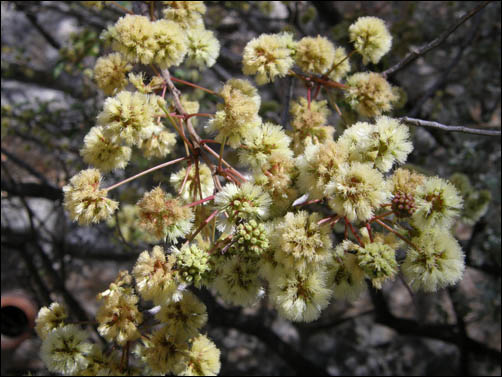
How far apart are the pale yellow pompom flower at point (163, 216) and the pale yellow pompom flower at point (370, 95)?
0.80 metres

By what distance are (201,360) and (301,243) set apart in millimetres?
541

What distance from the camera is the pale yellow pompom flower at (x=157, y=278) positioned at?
3.76ft

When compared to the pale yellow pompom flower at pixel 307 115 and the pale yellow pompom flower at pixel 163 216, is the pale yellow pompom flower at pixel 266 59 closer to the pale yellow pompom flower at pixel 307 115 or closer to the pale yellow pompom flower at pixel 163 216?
the pale yellow pompom flower at pixel 307 115

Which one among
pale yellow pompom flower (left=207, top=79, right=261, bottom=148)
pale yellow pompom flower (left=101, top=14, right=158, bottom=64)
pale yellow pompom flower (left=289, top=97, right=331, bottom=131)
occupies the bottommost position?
pale yellow pompom flower (left=207, top=79, right=261, bottom=148)

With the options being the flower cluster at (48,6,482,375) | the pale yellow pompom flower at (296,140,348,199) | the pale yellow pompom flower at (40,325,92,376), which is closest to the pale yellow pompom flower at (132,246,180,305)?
the flower cluster at (48,6,482,375)

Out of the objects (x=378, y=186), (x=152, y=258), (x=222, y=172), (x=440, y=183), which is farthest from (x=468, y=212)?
(x=152, y=258)

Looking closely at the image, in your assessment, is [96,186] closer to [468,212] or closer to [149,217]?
[149,217]

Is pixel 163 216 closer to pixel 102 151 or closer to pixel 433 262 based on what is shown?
pixel 102 151

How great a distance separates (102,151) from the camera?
139 centimetres

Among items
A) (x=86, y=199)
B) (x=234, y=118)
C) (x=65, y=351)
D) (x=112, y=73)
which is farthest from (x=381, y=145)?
(x=65, y=351)

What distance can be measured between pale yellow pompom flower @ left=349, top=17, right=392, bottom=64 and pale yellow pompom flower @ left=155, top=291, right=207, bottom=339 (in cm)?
114

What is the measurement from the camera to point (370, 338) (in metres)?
3.32

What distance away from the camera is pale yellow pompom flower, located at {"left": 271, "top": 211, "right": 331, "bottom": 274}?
1089 mm

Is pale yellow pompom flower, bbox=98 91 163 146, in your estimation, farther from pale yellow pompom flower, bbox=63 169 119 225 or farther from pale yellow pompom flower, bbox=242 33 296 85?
pale yellow pompom flower, bbox=242 33 296 85
